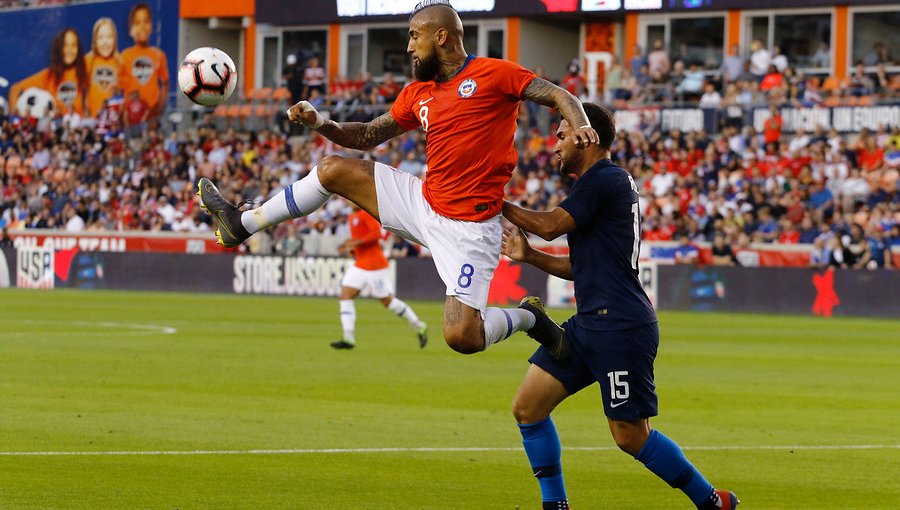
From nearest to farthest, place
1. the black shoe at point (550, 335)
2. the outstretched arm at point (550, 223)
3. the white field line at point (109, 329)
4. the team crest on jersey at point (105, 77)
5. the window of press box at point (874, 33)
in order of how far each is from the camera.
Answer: the outstretched arm at point (550, 223), the black shoe at point (550, 335), the white field line at point (109, 329), the window of press box at point (874, 33), the team crest on jersey at point (105, 77)

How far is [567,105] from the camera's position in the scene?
8211 millimetres

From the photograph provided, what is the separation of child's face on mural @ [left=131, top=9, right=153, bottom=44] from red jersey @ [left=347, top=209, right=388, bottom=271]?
3365cm

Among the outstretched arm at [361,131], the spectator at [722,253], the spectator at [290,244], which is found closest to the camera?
the outstretched arm at [361,131]

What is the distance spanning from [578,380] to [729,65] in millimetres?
32983

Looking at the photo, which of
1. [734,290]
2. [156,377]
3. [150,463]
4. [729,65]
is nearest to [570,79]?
[729,65]

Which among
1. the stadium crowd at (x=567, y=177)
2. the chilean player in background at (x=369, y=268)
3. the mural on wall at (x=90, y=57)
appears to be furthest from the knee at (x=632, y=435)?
the mural on wall at (x=90, y=57)

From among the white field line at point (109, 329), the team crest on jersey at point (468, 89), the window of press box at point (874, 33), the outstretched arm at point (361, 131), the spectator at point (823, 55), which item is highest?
the window of press box at point (874, 33)

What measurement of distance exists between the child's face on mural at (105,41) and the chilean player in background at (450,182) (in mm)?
47298

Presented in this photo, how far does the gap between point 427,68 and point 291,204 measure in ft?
3.78

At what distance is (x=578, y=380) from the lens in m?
8.52

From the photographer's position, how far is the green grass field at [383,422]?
996 cm

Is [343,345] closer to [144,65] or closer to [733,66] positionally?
[733,66]

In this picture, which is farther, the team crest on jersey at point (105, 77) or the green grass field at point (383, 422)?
the team crest on jersey at point (105, 77)

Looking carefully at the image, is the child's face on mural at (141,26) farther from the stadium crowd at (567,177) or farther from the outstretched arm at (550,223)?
the outstretched arm at (550,223)
